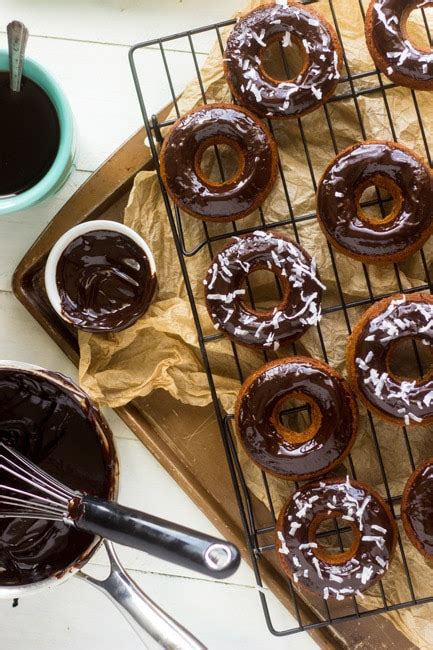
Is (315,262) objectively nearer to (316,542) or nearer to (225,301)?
(225,301)

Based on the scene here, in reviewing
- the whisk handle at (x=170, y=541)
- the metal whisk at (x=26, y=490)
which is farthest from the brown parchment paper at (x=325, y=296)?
the whisk handle at (x=170, y=541)

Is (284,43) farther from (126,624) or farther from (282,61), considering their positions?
(126,624)

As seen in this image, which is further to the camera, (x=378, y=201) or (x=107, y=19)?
(x=107, y=19)

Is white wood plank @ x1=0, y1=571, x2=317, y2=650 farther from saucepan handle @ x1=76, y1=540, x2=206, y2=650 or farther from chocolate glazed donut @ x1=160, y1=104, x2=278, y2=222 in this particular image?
chocolate glazed donut @ x1=160, y1=104, x2=278, y2=222

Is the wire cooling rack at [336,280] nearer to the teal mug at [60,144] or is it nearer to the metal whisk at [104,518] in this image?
the teal mug at [60,144]

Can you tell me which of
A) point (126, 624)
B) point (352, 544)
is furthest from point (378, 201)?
point (126, 624)

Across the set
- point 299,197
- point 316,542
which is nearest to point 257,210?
point 299,197
